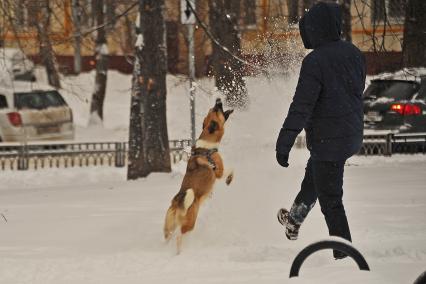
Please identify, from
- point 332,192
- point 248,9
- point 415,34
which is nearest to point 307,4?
point 415,34

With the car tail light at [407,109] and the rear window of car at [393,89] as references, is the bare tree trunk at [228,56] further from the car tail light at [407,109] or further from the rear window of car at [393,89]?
the car tail light at [407,109]

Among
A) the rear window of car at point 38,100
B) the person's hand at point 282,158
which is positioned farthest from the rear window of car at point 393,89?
the person's hand at point 282,158

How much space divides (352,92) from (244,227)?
2561 mm

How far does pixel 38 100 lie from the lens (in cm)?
2097

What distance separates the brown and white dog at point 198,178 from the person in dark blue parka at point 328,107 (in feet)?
5.18

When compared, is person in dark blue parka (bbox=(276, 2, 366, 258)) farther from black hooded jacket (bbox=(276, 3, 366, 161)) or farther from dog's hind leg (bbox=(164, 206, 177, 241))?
dog's hind leg (bbox=(164, 206, 177, 241))

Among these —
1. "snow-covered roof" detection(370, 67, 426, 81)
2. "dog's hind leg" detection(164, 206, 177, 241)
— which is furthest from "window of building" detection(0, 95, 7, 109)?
"dog's hind leg" detection(164, 206, 177, 241)

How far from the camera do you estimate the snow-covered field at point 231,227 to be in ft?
22.2

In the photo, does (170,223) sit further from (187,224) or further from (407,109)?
(407,109)

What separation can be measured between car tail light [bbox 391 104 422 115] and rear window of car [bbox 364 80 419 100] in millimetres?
163

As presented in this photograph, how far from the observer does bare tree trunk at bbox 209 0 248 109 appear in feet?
37.3

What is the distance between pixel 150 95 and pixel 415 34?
14.7ft

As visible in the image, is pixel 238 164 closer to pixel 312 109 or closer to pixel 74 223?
pixel 74 223

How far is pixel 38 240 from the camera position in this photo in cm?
882
